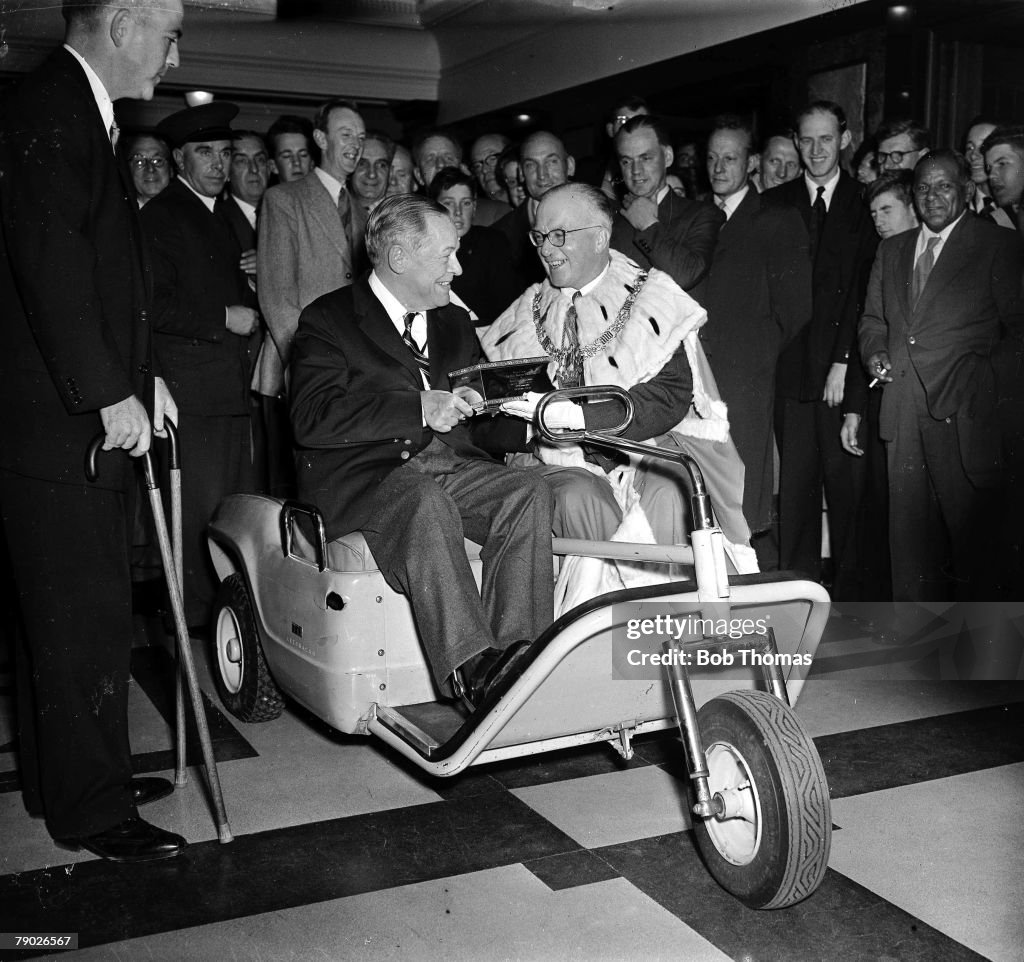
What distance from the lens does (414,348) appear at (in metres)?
3.06

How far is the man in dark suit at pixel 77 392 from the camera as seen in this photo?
2.30 meters

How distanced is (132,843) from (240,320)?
236 centimetres

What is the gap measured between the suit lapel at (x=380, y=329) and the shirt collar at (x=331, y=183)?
61.4 inches

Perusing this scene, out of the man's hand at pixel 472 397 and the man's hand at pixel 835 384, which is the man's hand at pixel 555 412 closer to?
the man's hand at pixel 472 397

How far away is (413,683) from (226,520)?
891mm

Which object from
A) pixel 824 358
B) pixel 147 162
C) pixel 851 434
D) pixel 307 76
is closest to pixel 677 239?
pixel 824 358

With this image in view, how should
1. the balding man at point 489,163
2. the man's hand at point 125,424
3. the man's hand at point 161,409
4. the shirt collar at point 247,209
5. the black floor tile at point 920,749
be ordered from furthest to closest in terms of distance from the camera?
the balding man at point 489,163
the shirt collar at point 247,209
the black floor tile at point 920,749
the man's hand at point 161,409
the man's hand at point 125,424

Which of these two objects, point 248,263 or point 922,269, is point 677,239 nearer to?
point 922,269

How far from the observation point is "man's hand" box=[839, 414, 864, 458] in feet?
14.4

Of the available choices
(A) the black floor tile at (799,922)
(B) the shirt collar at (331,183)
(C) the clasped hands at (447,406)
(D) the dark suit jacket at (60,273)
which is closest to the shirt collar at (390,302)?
(C) the clasped hands at (447,406)

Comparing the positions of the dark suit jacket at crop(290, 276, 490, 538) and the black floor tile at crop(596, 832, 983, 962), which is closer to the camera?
the black floor tile at crop(596, 832, 983, 962)

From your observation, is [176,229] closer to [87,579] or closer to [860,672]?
[87,579]

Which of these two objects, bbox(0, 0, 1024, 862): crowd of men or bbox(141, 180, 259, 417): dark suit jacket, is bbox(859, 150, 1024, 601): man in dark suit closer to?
bbox(0, 0, 1024, 862): crowd of men

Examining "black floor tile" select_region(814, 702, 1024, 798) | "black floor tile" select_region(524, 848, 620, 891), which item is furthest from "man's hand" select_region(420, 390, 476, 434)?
"black floor tile" select_region(814, 702, 1024, 798)
